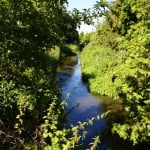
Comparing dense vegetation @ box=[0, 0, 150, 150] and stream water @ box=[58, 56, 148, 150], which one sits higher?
dense vegetation @ box=[0, 0, 150, 150]

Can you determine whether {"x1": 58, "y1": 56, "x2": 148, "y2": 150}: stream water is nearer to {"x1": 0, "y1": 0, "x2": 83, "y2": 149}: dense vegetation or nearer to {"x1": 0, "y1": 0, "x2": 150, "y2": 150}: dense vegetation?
{"x1": 0, "y1": 0, "x2": 150, "y2": 150}: dense vegetation

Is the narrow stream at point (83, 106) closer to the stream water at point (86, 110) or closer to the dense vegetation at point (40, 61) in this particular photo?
the stream water at point (86, 110)

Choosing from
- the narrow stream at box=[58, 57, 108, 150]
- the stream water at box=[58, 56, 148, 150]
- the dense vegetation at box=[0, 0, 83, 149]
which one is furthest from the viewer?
the narrow stream at box=[58, 57, 108, 150]

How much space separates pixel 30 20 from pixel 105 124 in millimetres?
9193

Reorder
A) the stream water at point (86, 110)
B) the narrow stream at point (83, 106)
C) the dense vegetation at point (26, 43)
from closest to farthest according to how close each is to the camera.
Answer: the dense vegetation at point (26, 43)
the stream water at point (86, 110)
the narrow stream at point (83, 106)

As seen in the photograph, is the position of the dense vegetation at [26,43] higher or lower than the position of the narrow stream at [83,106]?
higher

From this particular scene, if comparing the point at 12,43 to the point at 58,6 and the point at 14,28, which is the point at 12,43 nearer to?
the point at 14,28

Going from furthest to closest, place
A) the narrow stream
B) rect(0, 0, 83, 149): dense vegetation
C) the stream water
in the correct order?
1. the narrow stream
2. the stream water
3. rect(0, 0, 83, 149): dense vegetation

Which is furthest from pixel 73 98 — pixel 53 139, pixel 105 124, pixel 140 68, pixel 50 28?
pixel 53 139

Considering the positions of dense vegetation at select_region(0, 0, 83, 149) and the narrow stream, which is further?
the narrow stream

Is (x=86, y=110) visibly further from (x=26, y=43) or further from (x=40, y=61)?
(x=26, y=43)

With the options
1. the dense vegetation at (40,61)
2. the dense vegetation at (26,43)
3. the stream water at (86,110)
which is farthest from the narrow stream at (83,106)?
the dense vegetation at (26,43)

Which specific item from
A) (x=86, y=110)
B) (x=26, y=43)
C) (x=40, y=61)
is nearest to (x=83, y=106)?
(x=86, y=110)

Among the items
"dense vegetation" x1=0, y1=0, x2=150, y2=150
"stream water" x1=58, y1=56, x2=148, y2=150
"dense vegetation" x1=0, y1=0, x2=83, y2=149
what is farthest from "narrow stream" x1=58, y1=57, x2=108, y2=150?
"dense vegetation" x1=0, y1=0, x2=83, y2=149
